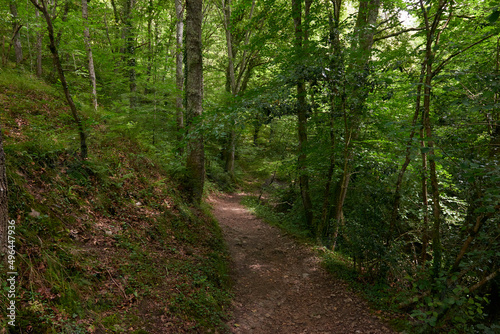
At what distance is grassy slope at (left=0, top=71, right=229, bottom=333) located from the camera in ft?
9.48

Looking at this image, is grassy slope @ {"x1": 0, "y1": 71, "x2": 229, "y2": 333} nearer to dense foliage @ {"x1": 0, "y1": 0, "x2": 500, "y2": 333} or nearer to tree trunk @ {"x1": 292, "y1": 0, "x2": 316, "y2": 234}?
dense foliage @ {"x1": 0, "y1": 0, "x2": 500, "y2": 333}

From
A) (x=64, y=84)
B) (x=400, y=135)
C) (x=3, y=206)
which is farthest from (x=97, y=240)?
(x=400, y=135)

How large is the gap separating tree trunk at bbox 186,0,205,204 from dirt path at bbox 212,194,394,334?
2.40 m

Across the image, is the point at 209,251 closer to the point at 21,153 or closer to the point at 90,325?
the point at 90,325

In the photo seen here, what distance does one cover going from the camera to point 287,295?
232 inches

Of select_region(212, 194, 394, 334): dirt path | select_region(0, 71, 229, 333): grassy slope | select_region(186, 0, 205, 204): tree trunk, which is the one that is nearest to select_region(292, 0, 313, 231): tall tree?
select_region(212, 194, 394, 334): dirt path

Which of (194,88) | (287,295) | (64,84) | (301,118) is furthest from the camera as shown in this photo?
(301,118)

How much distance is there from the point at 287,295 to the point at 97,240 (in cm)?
430

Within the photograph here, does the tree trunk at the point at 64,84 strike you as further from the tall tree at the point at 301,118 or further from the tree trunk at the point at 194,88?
the tall tree at the point at 301,118

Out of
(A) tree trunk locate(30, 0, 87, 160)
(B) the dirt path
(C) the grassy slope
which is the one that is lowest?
(B) the dirt path

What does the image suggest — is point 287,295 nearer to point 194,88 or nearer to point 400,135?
point 400,135

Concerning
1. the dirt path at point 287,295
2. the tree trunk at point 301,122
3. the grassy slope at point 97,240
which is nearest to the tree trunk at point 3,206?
the grassy slope at point 97,240

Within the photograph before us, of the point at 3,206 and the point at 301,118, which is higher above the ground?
the point at 301,118

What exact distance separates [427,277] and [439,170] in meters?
3.37
